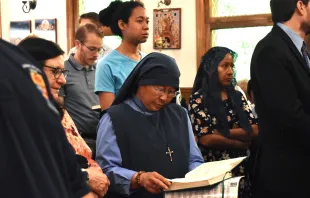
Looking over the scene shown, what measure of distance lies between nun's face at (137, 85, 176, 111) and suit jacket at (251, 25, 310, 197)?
1.37 ft

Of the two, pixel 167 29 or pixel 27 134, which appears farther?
pixel 167 29

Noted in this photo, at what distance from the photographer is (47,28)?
7.23 meters

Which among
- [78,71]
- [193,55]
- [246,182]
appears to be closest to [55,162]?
[246,182]

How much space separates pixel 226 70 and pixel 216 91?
20cm

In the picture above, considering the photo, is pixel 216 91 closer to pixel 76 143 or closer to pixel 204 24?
pixel 76 143

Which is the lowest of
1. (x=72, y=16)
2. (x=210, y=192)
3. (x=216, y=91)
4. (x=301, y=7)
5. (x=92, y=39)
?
(x=210, y=192)

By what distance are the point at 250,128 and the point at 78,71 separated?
130cm

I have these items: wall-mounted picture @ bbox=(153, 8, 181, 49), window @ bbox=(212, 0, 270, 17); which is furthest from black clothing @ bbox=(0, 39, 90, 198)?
wall-mounted picture @ bbox=(153, 8, 181, 49)

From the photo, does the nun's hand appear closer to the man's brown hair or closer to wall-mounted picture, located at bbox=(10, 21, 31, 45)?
the man's brown hair

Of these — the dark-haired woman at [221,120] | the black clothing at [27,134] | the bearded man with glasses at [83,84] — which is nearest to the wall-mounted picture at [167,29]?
the bearded man with glasses at [83,84]

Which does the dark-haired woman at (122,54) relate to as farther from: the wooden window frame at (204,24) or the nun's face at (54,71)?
the wooden window frame at (204,24)

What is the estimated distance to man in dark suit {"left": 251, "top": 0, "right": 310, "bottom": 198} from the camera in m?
2.15

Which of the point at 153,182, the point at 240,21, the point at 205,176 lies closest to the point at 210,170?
the point at 205,176

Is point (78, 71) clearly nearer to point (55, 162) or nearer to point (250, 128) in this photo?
point (250, 128)
